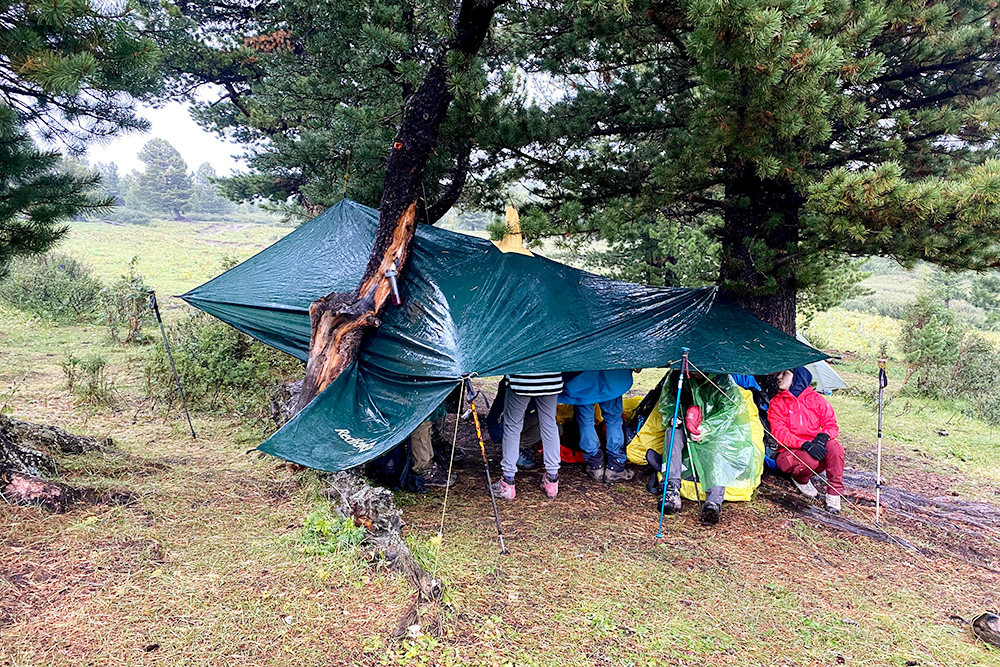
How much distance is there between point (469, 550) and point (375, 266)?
2164mm

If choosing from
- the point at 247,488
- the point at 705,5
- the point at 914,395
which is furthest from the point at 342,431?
the point at 914,395

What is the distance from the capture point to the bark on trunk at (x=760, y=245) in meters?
4.68

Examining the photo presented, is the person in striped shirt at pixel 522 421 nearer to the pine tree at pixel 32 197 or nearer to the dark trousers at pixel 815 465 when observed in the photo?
the dark trousers at pixel 815 465

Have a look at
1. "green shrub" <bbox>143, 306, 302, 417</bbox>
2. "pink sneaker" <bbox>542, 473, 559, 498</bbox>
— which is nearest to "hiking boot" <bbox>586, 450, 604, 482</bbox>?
"pink sneaker" <bbox>542, 473, 559, 498</bbox>

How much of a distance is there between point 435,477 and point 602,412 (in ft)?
4.54

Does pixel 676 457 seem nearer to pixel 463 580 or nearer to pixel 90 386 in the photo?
pixel 463 580

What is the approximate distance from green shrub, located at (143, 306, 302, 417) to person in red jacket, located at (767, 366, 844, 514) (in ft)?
14.9

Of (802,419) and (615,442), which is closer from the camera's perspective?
(802,419)

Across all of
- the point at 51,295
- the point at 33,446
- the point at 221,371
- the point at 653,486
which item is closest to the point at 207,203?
the point at 51,295

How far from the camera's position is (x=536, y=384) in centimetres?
394

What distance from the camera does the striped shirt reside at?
3.93 meters

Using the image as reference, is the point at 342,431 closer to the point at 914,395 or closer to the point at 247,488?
the point at 247,488

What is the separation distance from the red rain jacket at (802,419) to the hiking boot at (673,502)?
946 mm

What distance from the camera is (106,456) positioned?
4.04 metres
